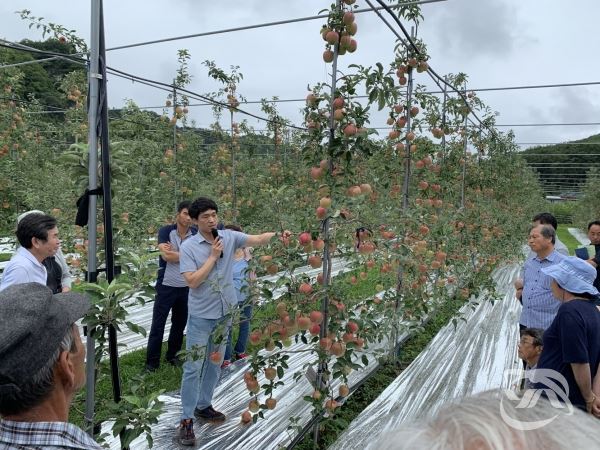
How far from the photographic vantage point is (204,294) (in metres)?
2.65

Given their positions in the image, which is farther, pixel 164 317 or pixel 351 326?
pixel 164 317

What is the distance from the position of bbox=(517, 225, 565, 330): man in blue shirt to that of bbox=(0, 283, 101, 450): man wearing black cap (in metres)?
2.68

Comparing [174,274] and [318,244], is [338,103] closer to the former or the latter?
[318,244]

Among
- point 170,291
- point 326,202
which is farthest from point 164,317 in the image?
point 326,202

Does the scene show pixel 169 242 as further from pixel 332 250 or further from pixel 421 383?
pixel 421 383

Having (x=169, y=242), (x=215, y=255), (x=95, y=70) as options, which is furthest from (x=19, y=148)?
(x=95, y=70)

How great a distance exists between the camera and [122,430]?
5.44 ft

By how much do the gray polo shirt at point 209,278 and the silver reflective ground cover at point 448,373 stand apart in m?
1.08

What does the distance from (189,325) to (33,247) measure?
96 cm

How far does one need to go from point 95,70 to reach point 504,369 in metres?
3.87

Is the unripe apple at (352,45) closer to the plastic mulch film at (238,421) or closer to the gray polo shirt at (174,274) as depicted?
the plastic mulch film at (238,421)

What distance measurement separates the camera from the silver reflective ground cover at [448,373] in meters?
2.97

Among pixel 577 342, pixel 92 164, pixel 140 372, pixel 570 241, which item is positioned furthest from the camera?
pixel 570 241

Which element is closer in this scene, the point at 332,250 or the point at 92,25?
the point at 92,25
